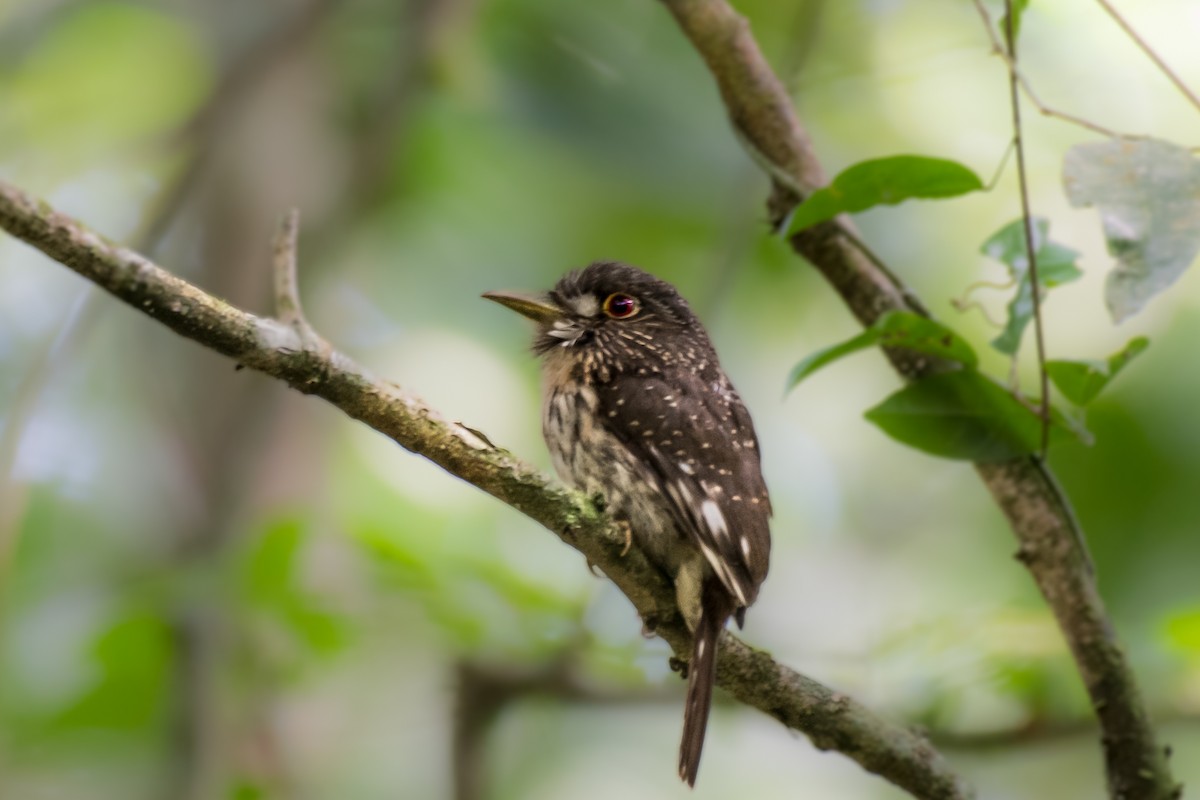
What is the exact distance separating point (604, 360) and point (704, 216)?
7.44 feet

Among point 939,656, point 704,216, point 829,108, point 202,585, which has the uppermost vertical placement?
point 829,108

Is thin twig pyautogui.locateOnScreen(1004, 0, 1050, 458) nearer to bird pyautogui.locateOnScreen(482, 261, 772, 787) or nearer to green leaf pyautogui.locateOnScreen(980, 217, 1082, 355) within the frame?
green leaf pyautogui.locateOnScreen(980, 217, 1082, 355)

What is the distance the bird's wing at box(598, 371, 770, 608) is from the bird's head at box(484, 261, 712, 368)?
0.16 meters

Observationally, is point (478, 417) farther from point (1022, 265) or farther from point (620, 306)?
point (1022, 265)

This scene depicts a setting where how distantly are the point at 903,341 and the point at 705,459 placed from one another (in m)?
0.45

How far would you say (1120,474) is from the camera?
13.0ft

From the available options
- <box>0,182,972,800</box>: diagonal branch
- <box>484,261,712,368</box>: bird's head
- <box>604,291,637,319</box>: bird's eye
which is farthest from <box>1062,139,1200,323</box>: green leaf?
<box>604,291,637,319</box>: bird's eye

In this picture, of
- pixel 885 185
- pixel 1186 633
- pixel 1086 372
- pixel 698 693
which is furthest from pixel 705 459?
pixel 1186 633

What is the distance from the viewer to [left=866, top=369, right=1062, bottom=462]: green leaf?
2.58m

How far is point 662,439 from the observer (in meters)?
2.52

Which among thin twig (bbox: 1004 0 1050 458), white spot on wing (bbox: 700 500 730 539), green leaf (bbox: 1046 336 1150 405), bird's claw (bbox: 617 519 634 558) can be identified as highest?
thin twig (bbox: 1004 0 1050 458)

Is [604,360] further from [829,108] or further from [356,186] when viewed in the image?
[829,108]

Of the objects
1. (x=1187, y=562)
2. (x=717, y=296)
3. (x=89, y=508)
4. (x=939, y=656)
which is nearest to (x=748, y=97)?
(x=717, y=296)

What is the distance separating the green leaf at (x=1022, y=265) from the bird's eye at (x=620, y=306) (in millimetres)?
849
